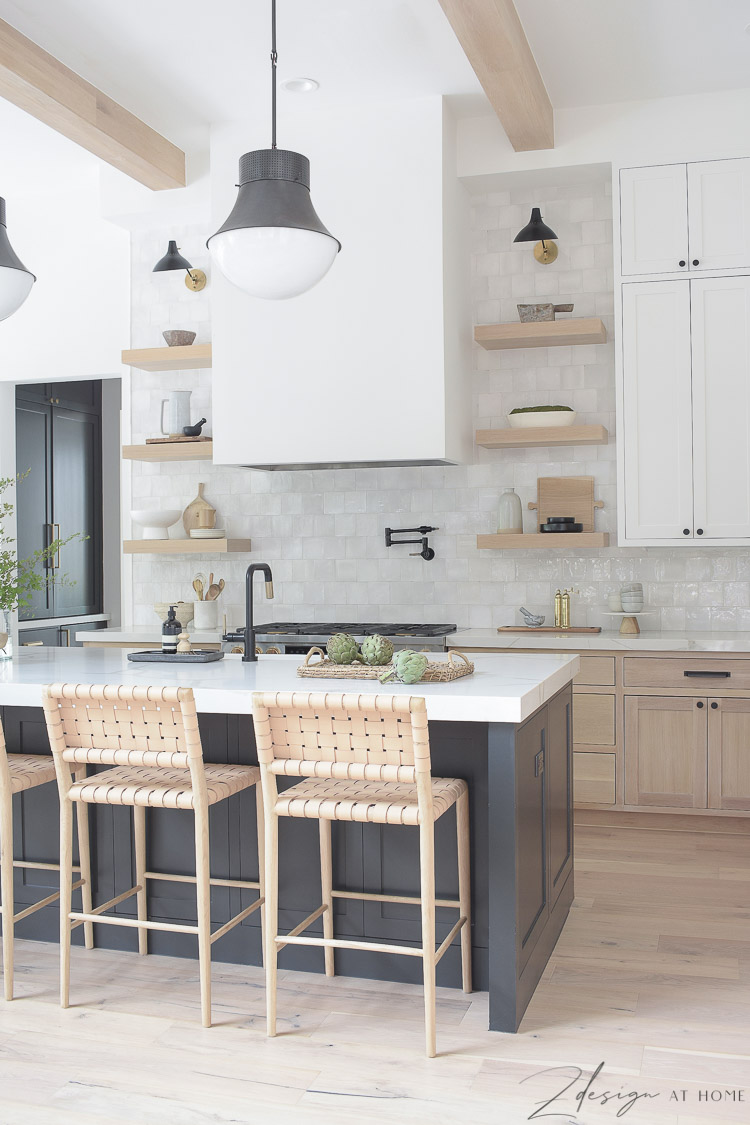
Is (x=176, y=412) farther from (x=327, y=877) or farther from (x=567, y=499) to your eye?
(x=327, y=877)

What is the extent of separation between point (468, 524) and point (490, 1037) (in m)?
3.29

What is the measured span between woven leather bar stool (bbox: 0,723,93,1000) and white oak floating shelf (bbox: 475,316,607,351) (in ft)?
10.2

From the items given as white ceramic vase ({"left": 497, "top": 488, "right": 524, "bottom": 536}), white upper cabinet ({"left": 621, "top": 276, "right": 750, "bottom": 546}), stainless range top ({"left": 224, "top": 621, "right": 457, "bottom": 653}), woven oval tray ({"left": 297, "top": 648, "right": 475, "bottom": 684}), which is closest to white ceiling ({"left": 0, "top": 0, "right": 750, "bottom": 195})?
white upper cabinet ({"left": 621, "top": 276, "right": 750, "bottom": 546})

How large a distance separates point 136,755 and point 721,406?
3432 millimetres

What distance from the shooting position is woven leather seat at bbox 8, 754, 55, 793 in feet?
9.94

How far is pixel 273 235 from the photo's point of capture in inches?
109

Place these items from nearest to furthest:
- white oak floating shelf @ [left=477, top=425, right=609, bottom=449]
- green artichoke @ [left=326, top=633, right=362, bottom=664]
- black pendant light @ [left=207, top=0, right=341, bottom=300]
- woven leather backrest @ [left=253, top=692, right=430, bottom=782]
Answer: woven leather backrest @ [left=253, top=692, right=430, bottom=782], black pendant light @ [left=207, top=0, right=341, bottom=300], green artichoke @ [left=326, top=633, right=362, bottom=664], white oak floating shelf @ [left=477, top=425, right=609, bottom=449]

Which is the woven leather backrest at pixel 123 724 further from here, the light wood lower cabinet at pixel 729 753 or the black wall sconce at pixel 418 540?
the black wall sconce at pixel 418 540

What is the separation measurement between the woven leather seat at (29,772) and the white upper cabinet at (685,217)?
359cm

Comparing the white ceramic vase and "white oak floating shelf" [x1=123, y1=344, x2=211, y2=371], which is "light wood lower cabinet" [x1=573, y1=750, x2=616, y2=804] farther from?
"white oak floating shelf" [x1=123, y1=344, x2=211, y2=371]

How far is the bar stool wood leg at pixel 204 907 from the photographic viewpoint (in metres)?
2.75

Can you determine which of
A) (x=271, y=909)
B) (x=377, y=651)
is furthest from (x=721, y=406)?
(x=271, y=909)

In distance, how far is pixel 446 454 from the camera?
16.6 ft

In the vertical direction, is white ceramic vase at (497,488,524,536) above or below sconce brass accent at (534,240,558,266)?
below
